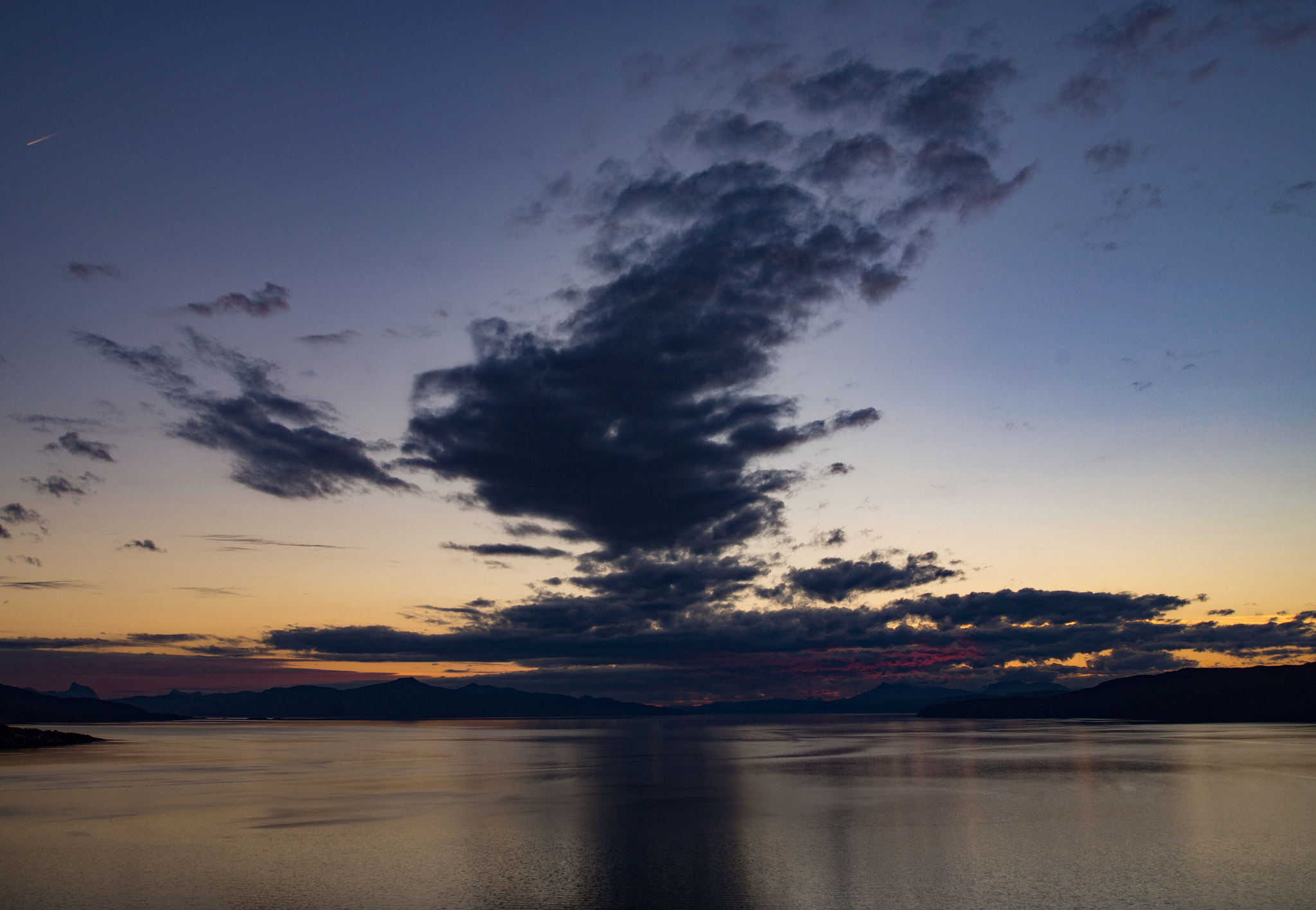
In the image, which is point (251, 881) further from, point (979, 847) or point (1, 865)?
point (979, 847)

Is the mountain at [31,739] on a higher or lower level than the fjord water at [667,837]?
lower

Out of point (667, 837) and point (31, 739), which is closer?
point (667, 837)

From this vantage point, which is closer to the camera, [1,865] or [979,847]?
[1,865]

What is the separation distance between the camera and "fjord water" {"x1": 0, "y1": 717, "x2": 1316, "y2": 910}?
24.4 meters

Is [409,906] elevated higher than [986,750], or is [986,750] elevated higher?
[409,906]

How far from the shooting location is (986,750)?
102000 millimetres

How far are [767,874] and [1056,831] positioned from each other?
634 inches

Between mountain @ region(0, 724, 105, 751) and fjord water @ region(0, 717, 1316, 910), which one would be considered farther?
mountain @ region(0, 724, 105, 751)

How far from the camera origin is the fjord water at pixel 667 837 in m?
24.4

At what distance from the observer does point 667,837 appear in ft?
112

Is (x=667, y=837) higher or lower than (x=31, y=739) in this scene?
higher

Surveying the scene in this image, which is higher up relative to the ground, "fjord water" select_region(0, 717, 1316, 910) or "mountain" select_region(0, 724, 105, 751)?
"fjord water" select_region(0, 717, 1316, 910)

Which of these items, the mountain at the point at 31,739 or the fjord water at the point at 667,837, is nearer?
the fjord water at the point at 667,837

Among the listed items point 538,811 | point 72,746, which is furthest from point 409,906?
point 72,746
